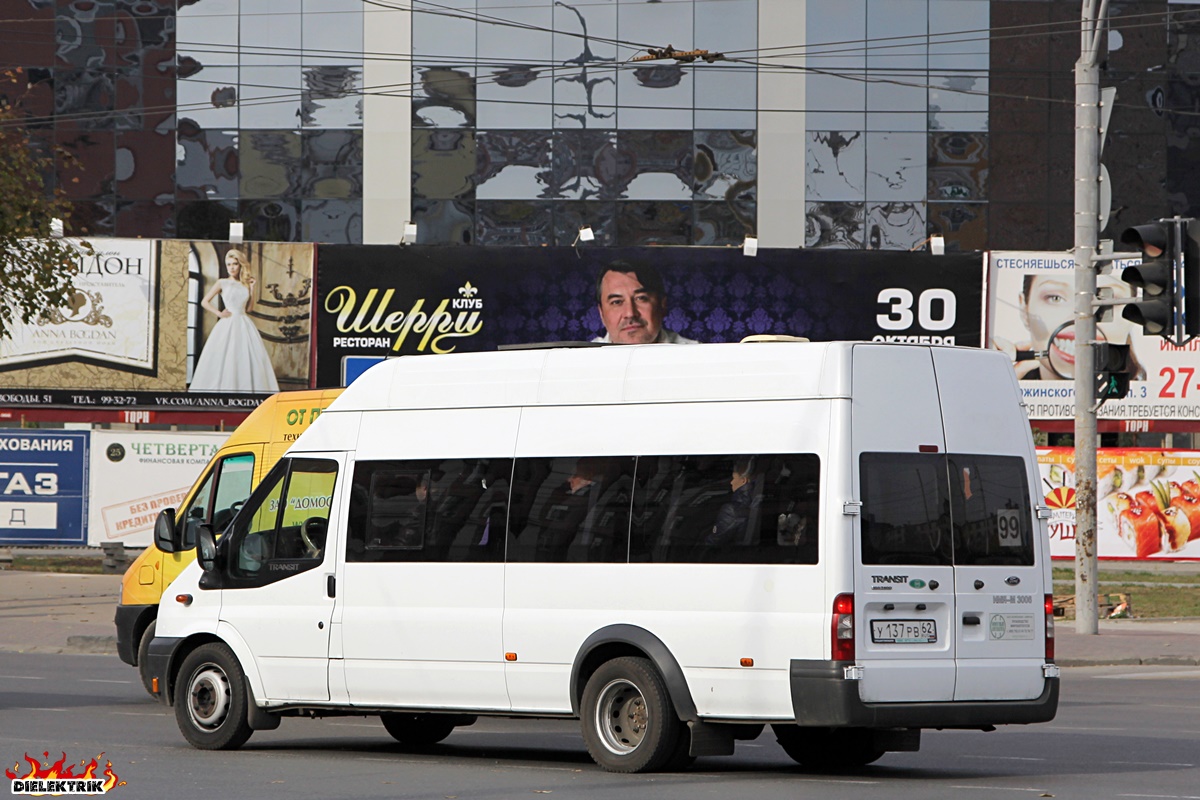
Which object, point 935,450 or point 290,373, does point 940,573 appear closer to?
point 935,450

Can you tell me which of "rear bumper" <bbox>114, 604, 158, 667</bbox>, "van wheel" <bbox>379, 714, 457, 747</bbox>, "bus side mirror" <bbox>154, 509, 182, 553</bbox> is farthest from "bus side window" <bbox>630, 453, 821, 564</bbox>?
"rear bumper" <bbox>114, 604, 158, 667</bbox>

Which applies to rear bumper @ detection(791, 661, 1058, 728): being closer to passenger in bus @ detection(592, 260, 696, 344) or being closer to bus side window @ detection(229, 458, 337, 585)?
bus side window @ detection(229, 458, 337, 585)

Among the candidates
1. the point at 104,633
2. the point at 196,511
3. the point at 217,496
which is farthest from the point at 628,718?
the point at 104,633

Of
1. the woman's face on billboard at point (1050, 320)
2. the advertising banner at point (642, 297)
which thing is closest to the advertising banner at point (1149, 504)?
the woman's face on billboard at point (1050, 320)

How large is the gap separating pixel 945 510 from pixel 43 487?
1068 inches

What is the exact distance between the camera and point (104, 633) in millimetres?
21641

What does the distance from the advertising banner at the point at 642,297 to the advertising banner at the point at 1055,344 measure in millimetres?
553

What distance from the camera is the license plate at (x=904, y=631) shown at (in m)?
9.38

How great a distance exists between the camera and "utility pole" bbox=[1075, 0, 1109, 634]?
21053mm

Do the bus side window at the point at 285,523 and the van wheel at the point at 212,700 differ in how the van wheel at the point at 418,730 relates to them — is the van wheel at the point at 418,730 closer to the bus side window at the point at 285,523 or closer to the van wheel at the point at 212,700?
the van wheel at the point at 212,700

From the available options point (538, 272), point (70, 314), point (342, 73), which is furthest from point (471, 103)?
point (70, 314)

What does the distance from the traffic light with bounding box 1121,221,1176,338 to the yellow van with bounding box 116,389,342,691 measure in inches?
266

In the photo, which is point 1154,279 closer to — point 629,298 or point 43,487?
point 43,487

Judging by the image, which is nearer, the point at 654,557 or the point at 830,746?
the point at 654,557
